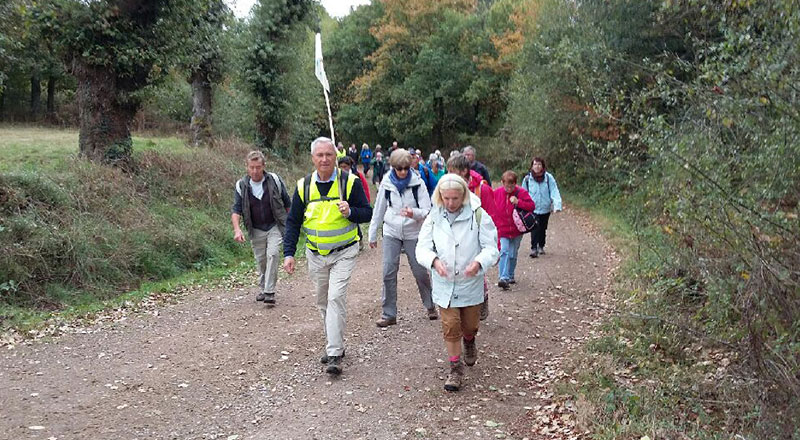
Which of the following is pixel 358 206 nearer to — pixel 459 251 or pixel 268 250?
pixel 459 251

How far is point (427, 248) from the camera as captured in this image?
5.25 m

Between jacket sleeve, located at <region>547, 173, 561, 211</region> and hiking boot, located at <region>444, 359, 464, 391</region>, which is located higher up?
jacket sleeve, located at <region>547, 173, 561, 211</region>

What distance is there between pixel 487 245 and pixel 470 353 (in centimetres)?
115

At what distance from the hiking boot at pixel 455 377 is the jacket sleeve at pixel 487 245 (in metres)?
0.94

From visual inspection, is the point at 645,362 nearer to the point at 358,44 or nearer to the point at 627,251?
the point at 627,251

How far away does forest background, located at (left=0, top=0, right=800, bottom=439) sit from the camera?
3926 mm

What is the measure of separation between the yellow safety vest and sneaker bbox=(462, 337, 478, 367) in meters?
1.45

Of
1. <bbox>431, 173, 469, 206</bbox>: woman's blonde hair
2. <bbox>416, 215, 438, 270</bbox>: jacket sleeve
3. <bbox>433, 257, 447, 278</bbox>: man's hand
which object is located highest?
<bbox>431, 173, 469, 206</bbox>: woman's blonde hair

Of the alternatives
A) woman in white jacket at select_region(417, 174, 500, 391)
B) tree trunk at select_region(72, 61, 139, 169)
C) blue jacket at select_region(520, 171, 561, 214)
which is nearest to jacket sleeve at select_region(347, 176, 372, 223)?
woman in white jacket at select_region(417, 174, 500, 391)

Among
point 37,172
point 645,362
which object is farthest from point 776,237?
Result: point 37,172

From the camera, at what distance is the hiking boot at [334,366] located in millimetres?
5645

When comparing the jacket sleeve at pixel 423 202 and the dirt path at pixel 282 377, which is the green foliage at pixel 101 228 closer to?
the dirt path at pixel 282 377

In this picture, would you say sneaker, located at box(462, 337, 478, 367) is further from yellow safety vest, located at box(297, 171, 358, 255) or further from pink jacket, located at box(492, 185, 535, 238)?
pink jacket, located at box(492, 185, 535, 238)

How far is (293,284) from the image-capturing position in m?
9.57
